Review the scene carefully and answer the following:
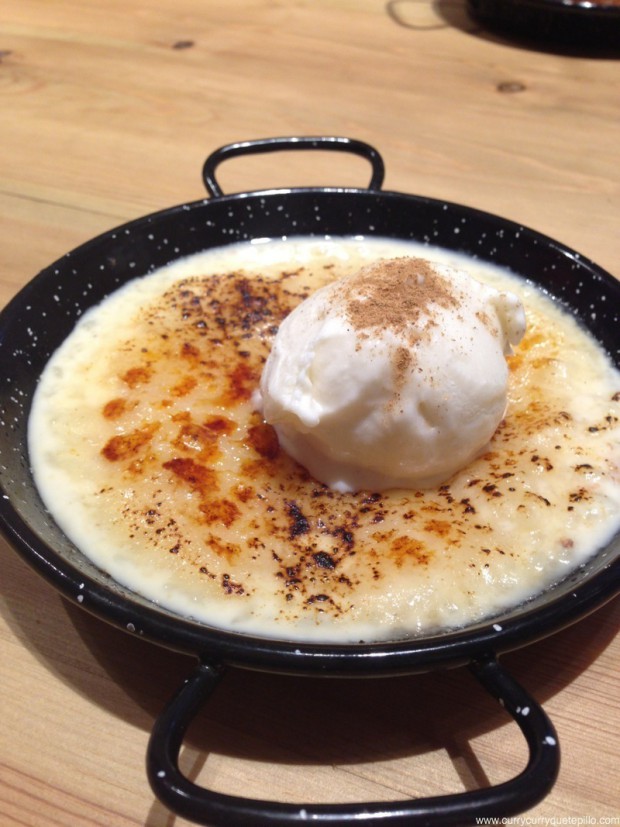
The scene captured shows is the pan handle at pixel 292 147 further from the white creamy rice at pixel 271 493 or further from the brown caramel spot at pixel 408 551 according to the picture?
the brown caramel spot at pixel 408 551

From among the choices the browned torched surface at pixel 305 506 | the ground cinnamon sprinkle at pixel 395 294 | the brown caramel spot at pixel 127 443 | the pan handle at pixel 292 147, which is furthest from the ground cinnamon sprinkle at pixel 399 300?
the pan handle at pixel 292 147

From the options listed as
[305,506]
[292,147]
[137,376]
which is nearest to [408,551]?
[305,506]

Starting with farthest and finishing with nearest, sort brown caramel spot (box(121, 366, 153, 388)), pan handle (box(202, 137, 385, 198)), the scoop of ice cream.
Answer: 1. pan handle (box(202, 137, 385, 198))
2. brown caramel spot (box(121, 366, 153, 388))
3. the scoop of ice cream

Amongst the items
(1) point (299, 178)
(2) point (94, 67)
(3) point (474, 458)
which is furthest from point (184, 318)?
(2) point (94, 67)

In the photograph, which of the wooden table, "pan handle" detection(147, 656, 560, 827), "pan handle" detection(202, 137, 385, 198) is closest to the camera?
"pan handle" detection(147, 656, 560, 827)

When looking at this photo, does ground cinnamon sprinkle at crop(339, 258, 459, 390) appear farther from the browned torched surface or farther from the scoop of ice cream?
the browned torched surface

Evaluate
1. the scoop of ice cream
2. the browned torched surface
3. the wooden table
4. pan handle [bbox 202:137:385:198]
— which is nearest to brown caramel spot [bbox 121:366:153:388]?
the browned torched surface

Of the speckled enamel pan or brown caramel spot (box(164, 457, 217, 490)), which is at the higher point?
the speckled enamel pan
